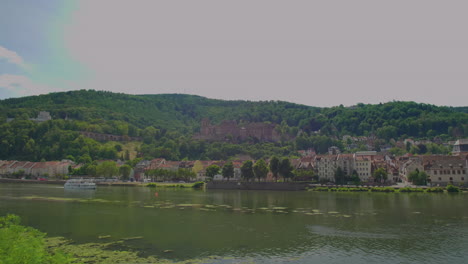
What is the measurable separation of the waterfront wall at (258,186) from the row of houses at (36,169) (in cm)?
6379

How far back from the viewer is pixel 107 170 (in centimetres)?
11981

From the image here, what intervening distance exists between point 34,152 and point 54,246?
141730mm

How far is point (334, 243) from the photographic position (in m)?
29.4

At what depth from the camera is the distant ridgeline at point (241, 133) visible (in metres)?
189

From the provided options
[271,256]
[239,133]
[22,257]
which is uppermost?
[239,133]

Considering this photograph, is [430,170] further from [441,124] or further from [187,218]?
[441,124]

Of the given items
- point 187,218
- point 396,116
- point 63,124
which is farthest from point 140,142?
point 187,218

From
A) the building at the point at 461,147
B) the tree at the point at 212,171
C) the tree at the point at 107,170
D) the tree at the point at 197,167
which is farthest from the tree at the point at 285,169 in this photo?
the tree at the point at 107,170

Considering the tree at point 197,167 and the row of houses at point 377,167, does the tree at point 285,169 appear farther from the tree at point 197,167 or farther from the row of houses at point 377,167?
the tree at point 197,167

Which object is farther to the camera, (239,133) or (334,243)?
(239,133)

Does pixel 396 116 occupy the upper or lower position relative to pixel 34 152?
upper

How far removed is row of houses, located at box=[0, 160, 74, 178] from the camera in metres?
129

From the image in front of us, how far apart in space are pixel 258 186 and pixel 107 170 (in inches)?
2204

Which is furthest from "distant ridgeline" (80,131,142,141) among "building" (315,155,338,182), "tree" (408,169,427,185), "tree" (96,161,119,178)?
"tree" (408,169,427,185)
